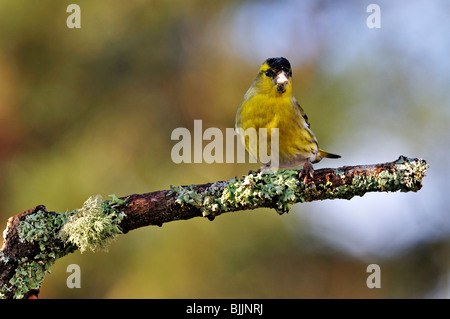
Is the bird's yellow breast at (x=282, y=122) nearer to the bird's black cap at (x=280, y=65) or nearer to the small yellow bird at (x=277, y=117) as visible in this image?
the small yellow bird at (x=277, y=117)

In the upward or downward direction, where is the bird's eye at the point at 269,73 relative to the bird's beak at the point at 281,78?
upward

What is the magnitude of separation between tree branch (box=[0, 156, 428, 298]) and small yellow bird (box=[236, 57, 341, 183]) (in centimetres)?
93

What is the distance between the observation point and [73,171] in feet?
13.7

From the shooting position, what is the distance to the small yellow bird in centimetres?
369

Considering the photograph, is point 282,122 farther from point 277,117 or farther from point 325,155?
point 325,155

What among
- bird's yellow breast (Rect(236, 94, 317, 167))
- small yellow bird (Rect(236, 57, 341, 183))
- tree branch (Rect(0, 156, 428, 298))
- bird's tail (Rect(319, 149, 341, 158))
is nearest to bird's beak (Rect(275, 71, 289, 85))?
small yellow bird (Rect(236, 57, 341, 183))

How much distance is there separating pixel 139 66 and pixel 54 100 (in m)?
0.90

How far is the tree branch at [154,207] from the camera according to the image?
2.59m

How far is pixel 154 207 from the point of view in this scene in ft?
8.99


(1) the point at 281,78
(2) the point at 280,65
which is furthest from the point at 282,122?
(2) the point at 280,65

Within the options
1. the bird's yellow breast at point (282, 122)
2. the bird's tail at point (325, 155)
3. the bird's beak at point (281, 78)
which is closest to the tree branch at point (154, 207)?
the bird's yellow breast at point (282, 122)

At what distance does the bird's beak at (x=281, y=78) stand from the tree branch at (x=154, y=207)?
109 cm
